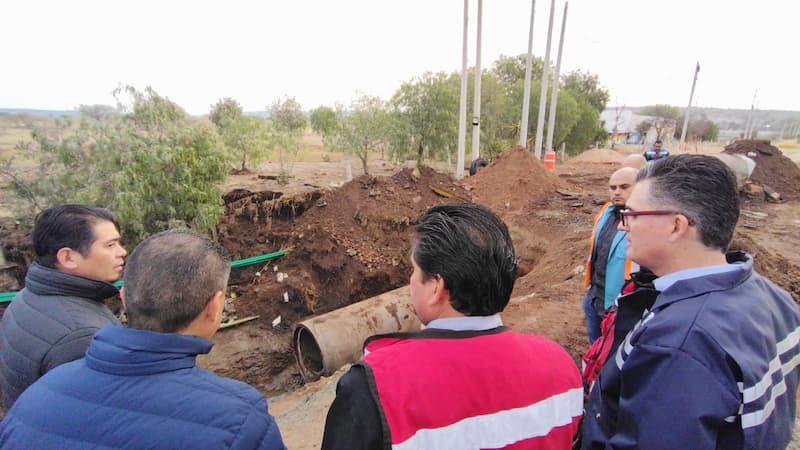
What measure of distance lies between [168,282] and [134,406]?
38 centimetres

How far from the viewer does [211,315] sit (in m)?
1.37

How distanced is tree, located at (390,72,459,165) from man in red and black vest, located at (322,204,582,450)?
2202 cm

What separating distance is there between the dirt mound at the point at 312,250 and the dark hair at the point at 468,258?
6.25m

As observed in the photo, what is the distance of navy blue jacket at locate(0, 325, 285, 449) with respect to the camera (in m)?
1.04

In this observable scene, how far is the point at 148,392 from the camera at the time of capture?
3.55 feet

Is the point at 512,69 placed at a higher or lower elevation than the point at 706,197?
higher

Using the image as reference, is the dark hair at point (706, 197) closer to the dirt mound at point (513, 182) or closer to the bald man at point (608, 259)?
the bald man at point (608, 259)

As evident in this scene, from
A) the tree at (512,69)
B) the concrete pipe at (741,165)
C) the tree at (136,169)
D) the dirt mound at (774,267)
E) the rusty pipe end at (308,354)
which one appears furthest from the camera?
the tree at (512,69)

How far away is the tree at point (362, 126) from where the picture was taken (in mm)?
22781

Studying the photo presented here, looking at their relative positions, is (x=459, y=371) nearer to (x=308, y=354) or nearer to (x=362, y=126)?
(x=308, y=354)

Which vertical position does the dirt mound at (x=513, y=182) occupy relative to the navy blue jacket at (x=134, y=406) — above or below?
below

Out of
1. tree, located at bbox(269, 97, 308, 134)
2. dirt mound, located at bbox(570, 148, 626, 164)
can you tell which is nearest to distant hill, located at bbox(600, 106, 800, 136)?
dirt mound, located at bbox(570, 148, 626, 164)

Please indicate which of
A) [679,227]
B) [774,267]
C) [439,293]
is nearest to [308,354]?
[439,293]

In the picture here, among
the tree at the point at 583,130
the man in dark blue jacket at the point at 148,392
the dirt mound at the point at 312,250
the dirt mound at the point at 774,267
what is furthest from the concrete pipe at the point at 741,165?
the tree at the point at 583,130
